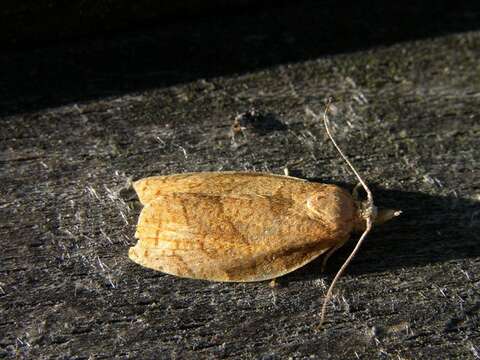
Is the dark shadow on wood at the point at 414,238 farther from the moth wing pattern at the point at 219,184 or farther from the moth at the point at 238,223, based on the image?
the moth wing pattern at the point at 219,184

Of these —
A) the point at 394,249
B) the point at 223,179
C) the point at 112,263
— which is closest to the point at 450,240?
the point at 394,249

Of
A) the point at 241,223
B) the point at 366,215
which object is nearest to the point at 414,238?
the point at 366,215

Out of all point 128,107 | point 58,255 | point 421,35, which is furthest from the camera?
point 421,35

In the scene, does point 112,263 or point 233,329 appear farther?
point 112,263

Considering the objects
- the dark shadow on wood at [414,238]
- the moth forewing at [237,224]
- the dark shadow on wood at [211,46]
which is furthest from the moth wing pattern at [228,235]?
the dark shadow on wood at [211,46]

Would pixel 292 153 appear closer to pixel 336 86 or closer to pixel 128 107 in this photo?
pixel 336 86

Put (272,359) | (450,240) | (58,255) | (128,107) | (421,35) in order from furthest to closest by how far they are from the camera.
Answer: (421,35)
(128,107)
(450,240)
(58,255)
(272,359)

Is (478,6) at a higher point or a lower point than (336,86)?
higher

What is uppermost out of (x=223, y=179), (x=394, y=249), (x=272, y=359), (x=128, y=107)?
(x=128, y=107)
